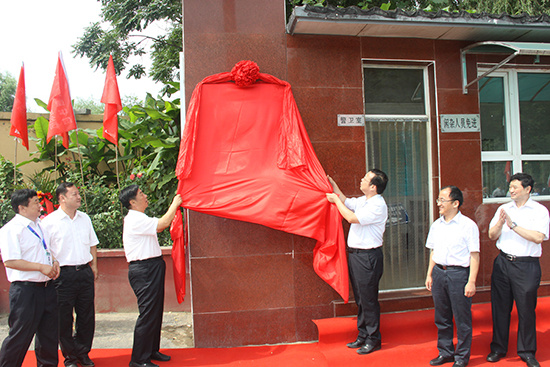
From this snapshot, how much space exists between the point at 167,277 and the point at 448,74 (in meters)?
4.56

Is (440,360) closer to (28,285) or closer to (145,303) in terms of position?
(145,303)

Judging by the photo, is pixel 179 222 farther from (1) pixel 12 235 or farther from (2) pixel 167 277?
(2) pixel 167 277

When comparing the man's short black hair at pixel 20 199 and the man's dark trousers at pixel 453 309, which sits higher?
the man's short black hair at pixel 20 199

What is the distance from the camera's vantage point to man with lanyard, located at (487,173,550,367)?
3.67 m

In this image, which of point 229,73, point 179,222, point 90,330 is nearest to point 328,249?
point 179,222

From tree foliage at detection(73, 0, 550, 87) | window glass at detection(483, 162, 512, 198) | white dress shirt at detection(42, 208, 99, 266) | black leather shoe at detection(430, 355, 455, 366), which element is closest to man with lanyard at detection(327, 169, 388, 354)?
black leather shoe at detection(430, 355, 455, 366)

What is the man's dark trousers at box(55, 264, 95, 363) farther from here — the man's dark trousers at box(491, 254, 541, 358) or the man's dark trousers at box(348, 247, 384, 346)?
the man's dark trousers at box(491, 254, 541, 358)

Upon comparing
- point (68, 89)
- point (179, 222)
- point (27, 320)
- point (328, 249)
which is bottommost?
point (27, 320)

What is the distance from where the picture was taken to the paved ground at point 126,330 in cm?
459

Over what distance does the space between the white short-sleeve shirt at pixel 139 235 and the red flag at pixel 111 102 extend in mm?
2142

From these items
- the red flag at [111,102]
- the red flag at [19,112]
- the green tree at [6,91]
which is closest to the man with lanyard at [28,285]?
the red flag at [111,102]

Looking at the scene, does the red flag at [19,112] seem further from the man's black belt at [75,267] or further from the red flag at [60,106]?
the man's black belt at [75,267]

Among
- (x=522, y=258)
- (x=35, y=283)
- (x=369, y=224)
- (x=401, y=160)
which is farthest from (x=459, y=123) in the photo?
(x=35, y=283)

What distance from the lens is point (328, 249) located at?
4203mm
